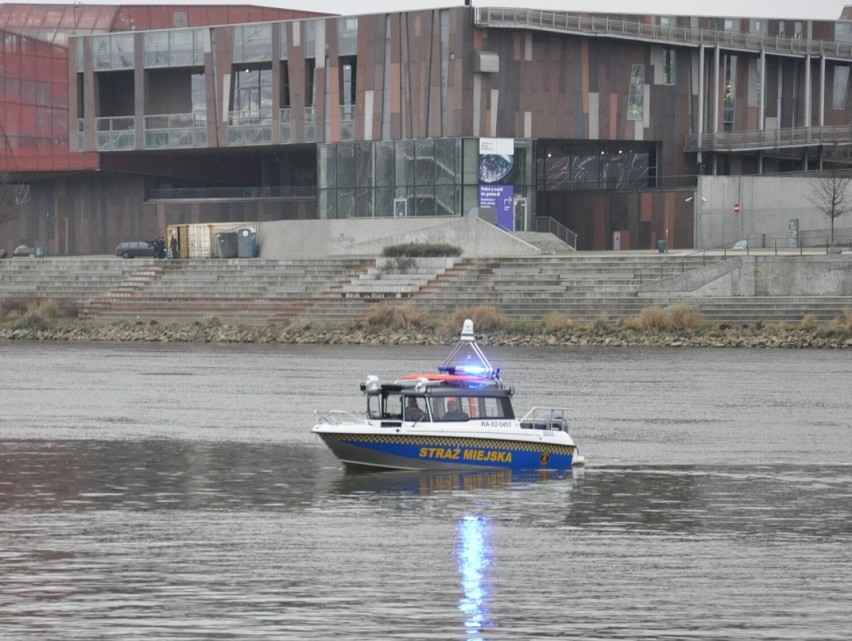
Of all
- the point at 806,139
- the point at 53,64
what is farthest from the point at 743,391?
the point at 53,64

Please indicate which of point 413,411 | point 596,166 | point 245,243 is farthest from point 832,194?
point 413,411

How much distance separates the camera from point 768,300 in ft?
238

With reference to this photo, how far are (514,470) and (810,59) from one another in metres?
71.9

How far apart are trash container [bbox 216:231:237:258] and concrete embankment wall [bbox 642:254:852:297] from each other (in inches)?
1110

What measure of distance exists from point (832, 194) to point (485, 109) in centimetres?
1984

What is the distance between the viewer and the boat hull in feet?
113

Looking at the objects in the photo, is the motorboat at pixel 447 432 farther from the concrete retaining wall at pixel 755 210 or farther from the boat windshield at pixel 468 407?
the concrete retaining wall at pixel 755 210

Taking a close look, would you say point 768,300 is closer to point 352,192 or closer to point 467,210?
point 467,210

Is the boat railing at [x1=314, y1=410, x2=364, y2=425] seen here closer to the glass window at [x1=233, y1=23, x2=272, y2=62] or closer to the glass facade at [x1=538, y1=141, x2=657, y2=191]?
the glass facade at [x1=538, y1=141, x2=657, y2=191]

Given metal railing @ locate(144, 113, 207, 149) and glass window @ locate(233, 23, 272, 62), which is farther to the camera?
metal railing @ locate(144, 113, 207, 149)

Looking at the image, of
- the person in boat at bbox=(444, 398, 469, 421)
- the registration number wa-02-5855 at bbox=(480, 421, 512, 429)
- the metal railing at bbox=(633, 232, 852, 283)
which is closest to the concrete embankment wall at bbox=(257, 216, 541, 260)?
the metal railing at bbox=(633, 232, 852, 283)

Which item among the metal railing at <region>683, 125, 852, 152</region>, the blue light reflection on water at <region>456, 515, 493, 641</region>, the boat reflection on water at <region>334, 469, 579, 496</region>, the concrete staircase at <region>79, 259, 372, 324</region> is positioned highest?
the metal railing at <region>683, 125, 852, 152</region>

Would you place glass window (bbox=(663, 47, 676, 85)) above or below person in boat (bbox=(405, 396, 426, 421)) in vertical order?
above

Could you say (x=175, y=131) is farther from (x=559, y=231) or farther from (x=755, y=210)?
(x=755, y=210)
